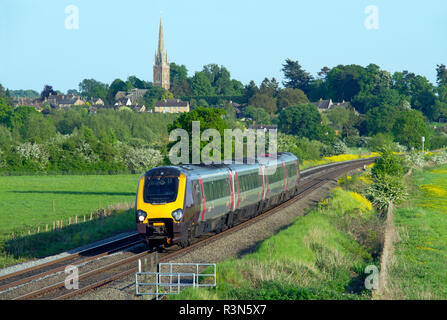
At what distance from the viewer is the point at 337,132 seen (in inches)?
5246

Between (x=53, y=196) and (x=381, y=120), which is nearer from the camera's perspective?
(x=53, y=196)

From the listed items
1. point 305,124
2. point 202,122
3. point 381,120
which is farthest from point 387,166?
point 381,120

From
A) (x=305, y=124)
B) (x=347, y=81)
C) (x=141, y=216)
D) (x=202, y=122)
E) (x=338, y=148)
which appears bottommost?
(x=338, y=148)

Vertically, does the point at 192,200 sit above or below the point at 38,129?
above

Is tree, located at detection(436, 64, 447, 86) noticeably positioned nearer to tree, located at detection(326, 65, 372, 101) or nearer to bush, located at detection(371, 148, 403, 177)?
tree, located at detection(326, 65, 372, 101)

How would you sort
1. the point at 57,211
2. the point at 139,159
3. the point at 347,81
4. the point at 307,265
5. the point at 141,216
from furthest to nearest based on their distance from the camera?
the point at 347,81, the point at 139,159, the point at 57,211, the point at 141,216, the point at 307,265

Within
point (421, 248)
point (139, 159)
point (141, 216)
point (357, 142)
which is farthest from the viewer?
point (357, 142)

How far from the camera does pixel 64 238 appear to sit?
88.4 feet

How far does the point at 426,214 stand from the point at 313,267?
1904 cm

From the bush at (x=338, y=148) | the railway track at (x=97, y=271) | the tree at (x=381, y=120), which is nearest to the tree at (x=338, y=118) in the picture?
the tree at (x=381, y=120)

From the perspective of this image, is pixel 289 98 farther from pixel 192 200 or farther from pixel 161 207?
pixel 161 207

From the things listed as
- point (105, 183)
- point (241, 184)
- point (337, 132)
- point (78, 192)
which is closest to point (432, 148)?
point (337, 132)

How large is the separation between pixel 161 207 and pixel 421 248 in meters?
12.7

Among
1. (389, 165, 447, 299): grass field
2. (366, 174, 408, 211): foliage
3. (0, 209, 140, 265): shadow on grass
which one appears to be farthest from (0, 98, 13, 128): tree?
(0, 209, 140, 265): shadow on grass
